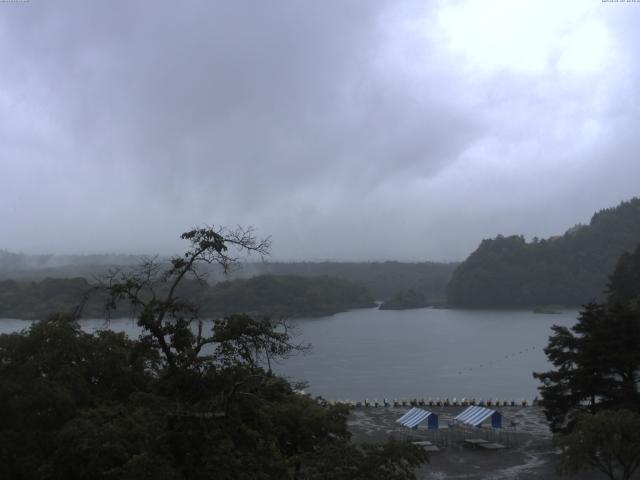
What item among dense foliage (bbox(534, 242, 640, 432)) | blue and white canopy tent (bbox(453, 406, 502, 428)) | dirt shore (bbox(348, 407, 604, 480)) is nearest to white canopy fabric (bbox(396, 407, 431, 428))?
dirt shore (bbox(348, 407, 604, 480))

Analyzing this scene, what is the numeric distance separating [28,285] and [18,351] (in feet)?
218

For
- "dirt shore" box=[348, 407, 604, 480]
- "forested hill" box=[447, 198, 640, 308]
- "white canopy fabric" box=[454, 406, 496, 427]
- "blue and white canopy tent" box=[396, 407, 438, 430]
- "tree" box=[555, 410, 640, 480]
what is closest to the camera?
"tree" box=[555, 410, 640, 480]

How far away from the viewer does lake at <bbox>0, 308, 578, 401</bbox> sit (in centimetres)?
3456

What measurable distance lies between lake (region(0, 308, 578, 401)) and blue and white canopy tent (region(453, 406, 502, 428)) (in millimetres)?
8486

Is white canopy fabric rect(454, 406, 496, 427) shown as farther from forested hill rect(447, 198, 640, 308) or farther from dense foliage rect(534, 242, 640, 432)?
forested hill rect(447, 198, 640, 308)

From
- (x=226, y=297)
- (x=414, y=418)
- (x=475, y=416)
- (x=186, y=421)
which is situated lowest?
(x=414, y=418)

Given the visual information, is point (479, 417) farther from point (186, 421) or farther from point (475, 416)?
point (186, 421)

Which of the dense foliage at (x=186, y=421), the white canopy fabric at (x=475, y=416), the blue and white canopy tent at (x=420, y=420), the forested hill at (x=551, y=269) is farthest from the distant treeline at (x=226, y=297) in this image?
the dense foliage at (x=186, y=421)

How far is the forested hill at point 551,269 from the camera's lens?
8556 centimetres

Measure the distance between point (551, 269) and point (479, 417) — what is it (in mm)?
72965

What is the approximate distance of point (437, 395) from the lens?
32.8 meters

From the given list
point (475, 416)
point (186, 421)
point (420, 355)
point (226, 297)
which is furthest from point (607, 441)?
point (226, 297)

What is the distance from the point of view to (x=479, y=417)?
62.3 ft

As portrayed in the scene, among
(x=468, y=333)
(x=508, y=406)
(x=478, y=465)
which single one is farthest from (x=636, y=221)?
(x=478, y=465)
